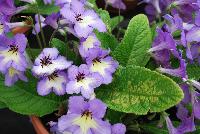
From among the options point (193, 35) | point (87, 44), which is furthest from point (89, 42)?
point (193, 35)

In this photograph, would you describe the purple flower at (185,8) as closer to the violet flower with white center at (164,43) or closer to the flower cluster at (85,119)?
the violet flower with white center at (164,43)

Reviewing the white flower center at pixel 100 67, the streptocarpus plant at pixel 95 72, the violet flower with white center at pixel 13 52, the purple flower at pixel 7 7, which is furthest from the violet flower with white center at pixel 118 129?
the purple flower at pixel 7 7

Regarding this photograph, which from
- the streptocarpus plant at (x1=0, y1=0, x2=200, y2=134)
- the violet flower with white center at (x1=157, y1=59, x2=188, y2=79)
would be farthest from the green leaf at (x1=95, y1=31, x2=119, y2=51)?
the violet flower with white center at (x1=157, y1=59, x2=188, y2=79)

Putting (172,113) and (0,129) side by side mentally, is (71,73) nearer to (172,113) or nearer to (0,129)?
(172,113)

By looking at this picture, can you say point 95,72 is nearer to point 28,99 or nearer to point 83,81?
point 83,81

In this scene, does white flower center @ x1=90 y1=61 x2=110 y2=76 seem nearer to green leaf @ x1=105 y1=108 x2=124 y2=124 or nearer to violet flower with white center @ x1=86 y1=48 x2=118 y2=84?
violet flower with white center @ x1=86 y1=48 x2=118 y2=84

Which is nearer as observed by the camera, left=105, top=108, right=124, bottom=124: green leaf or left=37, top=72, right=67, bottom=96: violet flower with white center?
left=37, top=72, right=67, bottom=96: violet flower with white center
